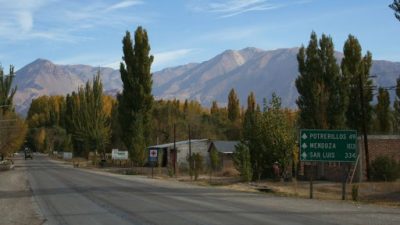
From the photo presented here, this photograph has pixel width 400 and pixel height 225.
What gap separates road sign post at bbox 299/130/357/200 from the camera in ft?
88.2

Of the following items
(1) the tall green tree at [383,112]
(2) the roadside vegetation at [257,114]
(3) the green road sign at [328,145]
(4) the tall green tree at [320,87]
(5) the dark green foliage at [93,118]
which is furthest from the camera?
(5) the dark green foliage at [93,118]

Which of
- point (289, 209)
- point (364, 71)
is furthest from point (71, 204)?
point (364, 71)

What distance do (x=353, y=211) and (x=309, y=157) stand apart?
8106mm

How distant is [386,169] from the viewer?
135 ft

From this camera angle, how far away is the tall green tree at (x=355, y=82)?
5572cm

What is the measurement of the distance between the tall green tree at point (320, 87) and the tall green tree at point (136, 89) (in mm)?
19933

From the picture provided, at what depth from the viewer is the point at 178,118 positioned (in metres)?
104

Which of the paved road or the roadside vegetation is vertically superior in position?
the roadside vegetation

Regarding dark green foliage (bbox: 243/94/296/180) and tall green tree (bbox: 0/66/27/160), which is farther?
tall green tree (bbox: 0/66/27/160)

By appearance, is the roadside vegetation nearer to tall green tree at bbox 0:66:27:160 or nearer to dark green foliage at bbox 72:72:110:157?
dark green foliage at bbox 72:72:110:157

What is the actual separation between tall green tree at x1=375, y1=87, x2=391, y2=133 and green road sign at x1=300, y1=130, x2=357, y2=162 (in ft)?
137

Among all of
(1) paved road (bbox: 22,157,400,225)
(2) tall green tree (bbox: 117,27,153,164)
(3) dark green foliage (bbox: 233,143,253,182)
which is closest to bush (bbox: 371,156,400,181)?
(3) dark green foliage (bbox: 233,143,253,182)

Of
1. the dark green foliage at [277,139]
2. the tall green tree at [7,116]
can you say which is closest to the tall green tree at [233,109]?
the tall green tree at [7,116]

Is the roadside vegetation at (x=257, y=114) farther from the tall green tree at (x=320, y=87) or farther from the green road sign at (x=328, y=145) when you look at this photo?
the green road sign at (x=328, y=145)
